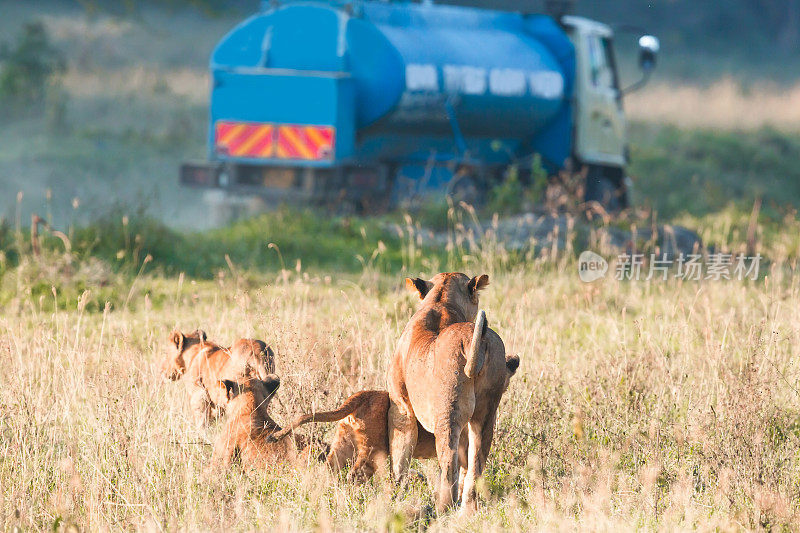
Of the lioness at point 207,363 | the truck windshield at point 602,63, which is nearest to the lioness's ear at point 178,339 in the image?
the lioness at point 207,363

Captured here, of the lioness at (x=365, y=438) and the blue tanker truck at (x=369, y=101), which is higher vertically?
the blue tanker truck at (x=369, y=101)

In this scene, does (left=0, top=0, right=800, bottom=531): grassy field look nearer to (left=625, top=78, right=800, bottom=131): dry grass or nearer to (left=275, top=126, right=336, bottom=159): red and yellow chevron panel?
(left=275, top=126, right=336, bottom=159): red and yellow chevron panel

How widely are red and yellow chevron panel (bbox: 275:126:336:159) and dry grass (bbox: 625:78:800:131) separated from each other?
54.3 feet

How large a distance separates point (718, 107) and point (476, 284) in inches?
1048

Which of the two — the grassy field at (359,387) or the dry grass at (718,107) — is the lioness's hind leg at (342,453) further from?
the dry grass at (718,107)

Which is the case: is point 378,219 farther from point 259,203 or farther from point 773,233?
point 773,233

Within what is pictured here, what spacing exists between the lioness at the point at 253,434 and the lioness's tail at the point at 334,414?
60 millimetres

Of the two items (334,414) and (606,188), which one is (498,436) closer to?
(334,414)

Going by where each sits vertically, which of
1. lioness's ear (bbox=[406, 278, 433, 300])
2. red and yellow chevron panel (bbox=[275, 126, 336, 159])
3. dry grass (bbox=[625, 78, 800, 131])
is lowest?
lioness's ear (bbox=[406, 278, 433, 300])

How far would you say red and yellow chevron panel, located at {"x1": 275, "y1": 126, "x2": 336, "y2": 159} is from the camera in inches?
498

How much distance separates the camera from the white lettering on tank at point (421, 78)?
12.5m

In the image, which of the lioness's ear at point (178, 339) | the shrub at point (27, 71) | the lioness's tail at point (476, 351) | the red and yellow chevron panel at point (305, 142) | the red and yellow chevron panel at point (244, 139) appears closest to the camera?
the lioness's tail at point (476, 351)

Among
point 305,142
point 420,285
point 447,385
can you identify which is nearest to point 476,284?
point 420,285

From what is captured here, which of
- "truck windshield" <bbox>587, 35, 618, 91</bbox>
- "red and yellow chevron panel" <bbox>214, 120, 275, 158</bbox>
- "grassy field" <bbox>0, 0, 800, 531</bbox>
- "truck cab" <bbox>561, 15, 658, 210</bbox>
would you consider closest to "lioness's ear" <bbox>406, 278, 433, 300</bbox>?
"grassy field" <bbox>0, 0, 800, 531</bbox>
